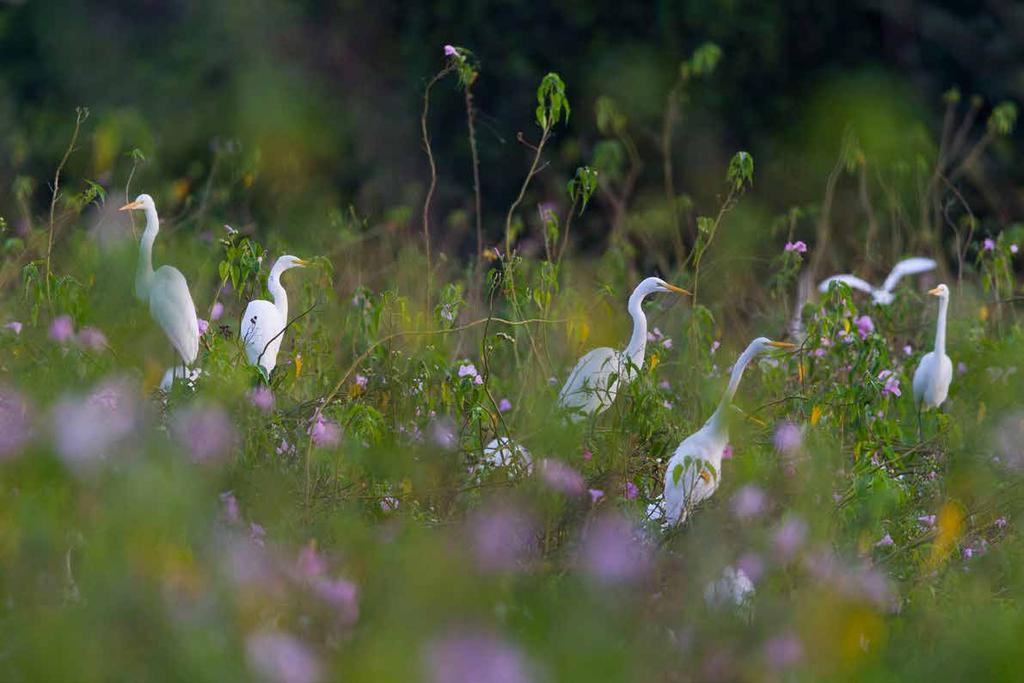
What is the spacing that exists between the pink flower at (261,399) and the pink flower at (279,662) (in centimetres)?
114

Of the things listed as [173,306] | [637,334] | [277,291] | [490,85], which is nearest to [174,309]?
[173,306]

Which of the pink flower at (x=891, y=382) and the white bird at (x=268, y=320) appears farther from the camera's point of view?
the white bird at (x=268, y=320)

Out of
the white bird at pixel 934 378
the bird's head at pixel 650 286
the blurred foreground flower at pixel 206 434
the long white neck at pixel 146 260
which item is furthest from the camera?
the white bird at pixel 934 378

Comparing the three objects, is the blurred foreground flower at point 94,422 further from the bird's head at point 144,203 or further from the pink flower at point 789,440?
the bird's head at point 144,203

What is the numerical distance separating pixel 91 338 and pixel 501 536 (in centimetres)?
125

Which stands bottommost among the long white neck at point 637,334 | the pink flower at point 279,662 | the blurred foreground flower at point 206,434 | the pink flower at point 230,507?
the pink flower at point 279,662

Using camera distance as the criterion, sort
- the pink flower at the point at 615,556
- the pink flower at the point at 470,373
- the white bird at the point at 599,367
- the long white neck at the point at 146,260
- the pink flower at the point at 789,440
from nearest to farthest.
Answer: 1. the pink flower at the point at 615,556
2. the pink flower at the point at 789,440
3. the pink flower at the point at 470,373
4. the long white neck at the point at 146,260
5. the white bird at the point at 599,367

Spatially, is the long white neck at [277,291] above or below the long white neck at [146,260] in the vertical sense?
above

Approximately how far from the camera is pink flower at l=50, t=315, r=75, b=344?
3139mm

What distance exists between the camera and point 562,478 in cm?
282

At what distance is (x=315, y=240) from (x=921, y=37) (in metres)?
6.30

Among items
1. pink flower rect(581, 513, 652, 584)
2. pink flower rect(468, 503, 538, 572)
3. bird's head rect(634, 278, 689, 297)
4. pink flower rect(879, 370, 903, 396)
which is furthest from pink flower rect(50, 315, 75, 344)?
pink flower rect(879, 370, 903, 396)

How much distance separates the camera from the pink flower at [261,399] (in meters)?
3.02

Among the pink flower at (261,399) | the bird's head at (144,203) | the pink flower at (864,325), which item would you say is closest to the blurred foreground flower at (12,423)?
the pink flower at (261,399)
